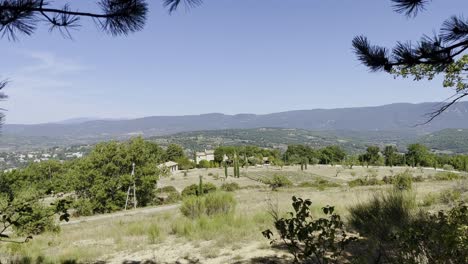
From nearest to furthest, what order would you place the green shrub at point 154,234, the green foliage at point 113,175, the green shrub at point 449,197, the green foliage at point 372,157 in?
the green shrub at point 154,234, the green shrub at point 449,197, the green foliage at point 113,175, the green foliage at point 372,157

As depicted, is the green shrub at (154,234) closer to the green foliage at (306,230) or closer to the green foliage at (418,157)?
the green foliage at (306,230)

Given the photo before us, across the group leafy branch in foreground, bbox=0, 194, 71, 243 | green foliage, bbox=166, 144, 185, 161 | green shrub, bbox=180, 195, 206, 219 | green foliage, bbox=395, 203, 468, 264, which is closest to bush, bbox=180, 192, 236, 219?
green shrub, bbox=180, 195, 206, 219

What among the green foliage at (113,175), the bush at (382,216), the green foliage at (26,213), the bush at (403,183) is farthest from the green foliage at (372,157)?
the green foliage at (26,213)

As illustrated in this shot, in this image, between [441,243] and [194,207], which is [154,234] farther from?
[441,243]

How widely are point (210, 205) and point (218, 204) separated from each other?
0.79 ft

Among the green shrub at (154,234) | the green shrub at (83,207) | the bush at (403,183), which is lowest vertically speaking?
the green shrub at (83,207)

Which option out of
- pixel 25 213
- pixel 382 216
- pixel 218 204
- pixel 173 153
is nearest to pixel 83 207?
pixel 218 204

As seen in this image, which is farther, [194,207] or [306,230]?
[194,207]

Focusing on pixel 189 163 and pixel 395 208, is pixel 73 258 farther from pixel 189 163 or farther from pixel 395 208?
pixel 189 163

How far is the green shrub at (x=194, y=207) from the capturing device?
1130 cm

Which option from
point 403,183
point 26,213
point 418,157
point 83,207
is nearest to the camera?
point 26,213

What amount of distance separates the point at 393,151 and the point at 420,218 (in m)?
77.1

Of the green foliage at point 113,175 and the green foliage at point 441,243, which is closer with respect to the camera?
the green foliage at point 441,243

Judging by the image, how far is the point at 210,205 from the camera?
1130 cm
